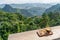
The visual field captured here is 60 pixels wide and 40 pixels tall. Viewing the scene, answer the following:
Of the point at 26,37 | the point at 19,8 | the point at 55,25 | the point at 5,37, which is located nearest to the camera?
the point at 26,37

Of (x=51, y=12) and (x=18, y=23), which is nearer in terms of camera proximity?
(x=18, y=23)

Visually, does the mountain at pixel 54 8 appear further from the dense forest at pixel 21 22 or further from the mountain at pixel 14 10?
the mountain at pixel 14 10

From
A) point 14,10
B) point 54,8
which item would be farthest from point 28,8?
point 54,8

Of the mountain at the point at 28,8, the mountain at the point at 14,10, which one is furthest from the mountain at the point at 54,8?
the mountain at the point at 14,10

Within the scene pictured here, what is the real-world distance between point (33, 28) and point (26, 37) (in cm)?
38

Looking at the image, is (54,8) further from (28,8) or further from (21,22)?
(21,22)

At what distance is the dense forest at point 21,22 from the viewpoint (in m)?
2.05

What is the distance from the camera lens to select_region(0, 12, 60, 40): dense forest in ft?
6.72

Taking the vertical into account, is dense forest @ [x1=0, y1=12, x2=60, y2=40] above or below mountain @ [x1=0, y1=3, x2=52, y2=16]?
below

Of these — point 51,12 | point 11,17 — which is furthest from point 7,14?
point 51,12

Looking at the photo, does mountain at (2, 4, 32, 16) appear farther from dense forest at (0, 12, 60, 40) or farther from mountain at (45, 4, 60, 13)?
mountain at (45, 4, 60, 13)

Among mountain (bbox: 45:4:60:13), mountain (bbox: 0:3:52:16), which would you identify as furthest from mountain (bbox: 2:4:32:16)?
mountain (bbox: 45:4:60:13)

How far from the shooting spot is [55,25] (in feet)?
7.66

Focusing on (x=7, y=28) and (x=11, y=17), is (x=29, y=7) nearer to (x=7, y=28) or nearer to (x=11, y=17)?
(x=11, y=17)
